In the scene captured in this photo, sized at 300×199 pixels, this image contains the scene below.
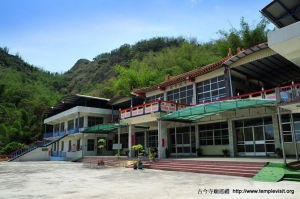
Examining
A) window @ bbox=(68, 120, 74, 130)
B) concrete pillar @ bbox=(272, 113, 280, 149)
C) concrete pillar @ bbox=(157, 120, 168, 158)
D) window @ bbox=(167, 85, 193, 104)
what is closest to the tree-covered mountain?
window @ bbox=(68, 120, 74, 130)

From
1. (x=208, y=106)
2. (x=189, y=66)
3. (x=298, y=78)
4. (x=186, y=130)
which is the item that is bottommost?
(x=186, y=130)

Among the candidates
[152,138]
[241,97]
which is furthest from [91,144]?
[241,97]

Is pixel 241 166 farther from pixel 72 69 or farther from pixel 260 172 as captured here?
pixel 72 69

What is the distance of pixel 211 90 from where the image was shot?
17.8 m

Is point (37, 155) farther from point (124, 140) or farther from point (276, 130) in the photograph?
point (276, 130)

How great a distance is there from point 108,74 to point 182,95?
177 feet

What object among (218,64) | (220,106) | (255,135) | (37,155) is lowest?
(37,155)

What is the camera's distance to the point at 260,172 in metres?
9.62

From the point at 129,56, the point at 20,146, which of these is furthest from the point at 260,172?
the point at 129,56

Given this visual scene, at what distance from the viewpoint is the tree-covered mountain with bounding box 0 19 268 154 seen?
30625 millimetres

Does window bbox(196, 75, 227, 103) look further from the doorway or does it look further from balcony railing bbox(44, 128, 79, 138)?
balcony railing bbox(44, 128, 79, 138)

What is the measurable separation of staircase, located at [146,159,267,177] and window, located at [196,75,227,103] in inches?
228

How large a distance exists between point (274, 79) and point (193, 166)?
10328 millimetres

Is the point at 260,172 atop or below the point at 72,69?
below
